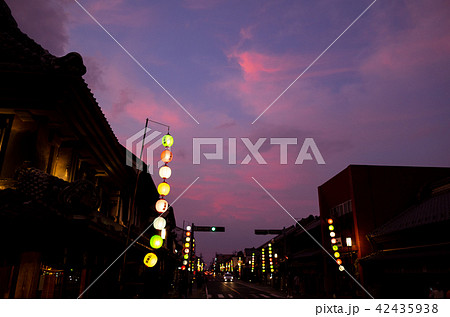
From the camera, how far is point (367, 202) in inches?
870

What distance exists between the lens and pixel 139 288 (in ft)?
61.3

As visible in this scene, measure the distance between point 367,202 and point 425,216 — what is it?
22.1 feet

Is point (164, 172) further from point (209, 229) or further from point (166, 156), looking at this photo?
point (209, 229)

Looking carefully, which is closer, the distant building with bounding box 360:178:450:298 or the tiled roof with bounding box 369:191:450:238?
the distant building with bounding box 360:178:450:298

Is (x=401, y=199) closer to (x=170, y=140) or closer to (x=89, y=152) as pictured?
(x=170, y=140)

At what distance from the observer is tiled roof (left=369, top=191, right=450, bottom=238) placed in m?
14.3

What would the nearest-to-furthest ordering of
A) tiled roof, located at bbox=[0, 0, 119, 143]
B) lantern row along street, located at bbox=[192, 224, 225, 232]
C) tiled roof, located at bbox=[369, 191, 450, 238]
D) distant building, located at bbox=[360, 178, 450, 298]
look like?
tiled roof, located at bbox=[0, 0, 119, 143], distant building, located at bbox=[360, 178, 450, 298], tiled roof, located at bbox=[369, 191, 450, 238], lantern row along street, located at bbox=[192, 224, 225, 232]

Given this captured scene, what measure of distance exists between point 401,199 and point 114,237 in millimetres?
21524

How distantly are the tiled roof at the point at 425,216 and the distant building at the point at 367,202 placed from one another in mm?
2941

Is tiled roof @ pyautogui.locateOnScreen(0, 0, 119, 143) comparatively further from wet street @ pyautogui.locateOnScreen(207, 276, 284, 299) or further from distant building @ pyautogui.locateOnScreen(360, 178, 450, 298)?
wet street @ pyautogui.locateOnScreen(207, 276, 284, 299)

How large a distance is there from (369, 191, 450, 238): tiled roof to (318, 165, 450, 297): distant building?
2941 mm

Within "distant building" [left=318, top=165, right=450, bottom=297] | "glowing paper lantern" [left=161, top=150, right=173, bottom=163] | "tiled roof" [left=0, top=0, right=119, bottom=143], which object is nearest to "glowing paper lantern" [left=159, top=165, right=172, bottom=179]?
"glowing paper lantern" [left=161, top=150, right=173, bottom=163]

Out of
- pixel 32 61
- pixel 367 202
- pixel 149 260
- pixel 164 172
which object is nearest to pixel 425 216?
pixel 367 202


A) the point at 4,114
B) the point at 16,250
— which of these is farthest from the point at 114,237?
the point at 4,114
